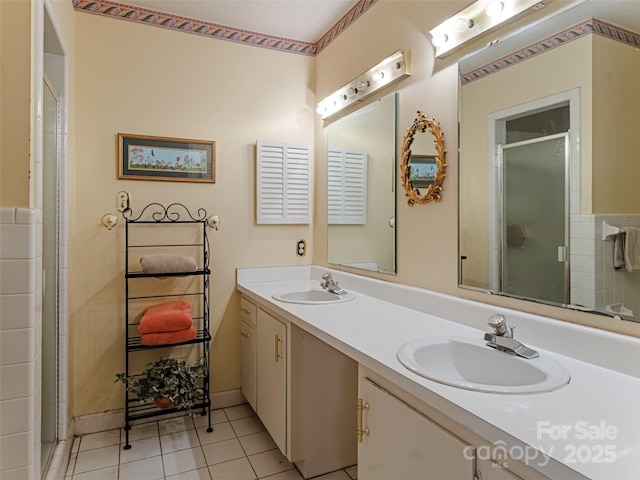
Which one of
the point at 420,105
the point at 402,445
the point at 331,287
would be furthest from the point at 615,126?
the point at 331,287

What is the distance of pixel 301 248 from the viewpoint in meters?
2.92

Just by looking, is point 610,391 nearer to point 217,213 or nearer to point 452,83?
point 452,83

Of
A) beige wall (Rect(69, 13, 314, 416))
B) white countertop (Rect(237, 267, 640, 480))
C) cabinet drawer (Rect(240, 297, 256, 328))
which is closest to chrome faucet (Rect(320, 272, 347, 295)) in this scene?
white countertop (Rect(237, 267, 640, 480))

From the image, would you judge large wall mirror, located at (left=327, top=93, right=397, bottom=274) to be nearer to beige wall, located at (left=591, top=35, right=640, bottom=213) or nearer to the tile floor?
beige wall, located at (left=591, top=35, right=640, bottom=213)

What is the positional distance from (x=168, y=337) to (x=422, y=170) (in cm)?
161

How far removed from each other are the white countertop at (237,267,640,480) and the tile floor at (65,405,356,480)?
81 centimetres

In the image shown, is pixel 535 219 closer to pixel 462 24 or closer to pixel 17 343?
pixel 462 24

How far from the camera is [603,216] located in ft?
3.90

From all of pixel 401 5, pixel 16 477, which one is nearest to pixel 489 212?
pixel 401 5

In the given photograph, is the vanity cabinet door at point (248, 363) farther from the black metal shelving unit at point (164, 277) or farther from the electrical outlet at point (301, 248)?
the electrical outlet at point (301, 248)

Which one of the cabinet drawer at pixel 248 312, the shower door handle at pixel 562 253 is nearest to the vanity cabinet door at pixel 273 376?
the cabinet drawer at pixel 248 312

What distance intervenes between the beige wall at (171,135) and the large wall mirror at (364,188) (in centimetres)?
36

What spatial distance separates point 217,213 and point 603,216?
6.95 ft

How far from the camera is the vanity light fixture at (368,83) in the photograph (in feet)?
6.50
